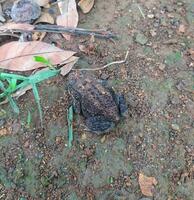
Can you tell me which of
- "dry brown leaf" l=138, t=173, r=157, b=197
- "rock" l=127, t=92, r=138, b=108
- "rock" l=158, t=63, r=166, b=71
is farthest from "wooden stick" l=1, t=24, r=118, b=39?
"dry brown leaf" l=138, t=173, r=157, b=197

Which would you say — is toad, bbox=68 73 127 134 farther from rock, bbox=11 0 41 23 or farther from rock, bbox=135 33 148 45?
rock, bbox=11 0 41 23

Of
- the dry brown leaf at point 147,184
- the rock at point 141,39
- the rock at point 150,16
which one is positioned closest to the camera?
the dry brown leaf at point 147,184

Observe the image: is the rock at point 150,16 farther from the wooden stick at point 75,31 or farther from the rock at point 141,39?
the wooden stick at point 75,31

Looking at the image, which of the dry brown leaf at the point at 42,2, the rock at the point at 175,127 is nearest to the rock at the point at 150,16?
the dry brown leaf at the point at 42,2

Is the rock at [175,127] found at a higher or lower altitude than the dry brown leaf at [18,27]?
lower

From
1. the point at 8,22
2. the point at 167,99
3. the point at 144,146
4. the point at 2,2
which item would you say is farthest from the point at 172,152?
the point at 2,2

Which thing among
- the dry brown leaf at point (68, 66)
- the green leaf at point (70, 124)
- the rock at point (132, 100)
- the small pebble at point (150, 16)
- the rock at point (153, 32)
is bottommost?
the green leaf at point (70, 124)

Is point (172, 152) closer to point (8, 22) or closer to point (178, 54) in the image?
point (178, 54)
